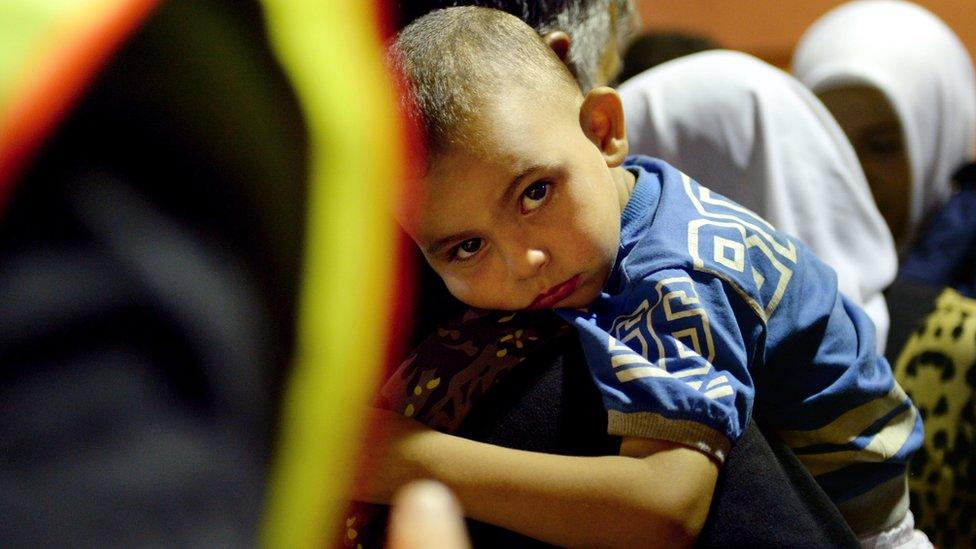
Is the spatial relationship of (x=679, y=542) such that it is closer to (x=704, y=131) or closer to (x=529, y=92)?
(x=529, y=92)

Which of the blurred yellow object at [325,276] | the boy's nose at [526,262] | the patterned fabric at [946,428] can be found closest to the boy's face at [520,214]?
the boy's nose at [526,262]

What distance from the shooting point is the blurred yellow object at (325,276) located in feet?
0.91

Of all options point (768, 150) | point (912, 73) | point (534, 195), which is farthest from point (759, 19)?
point (534, 195)

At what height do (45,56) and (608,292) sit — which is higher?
(45,56)

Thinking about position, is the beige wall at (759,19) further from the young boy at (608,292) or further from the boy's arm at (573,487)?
the boy's arm at (573,487)

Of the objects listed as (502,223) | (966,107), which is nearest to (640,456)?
(502,223)

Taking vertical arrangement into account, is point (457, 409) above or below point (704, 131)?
above

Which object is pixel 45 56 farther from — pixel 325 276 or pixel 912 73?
pixel 912 73

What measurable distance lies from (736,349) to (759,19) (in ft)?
7.96

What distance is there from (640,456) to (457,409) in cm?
15

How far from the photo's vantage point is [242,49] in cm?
28

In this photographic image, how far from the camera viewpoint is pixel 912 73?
2.10m

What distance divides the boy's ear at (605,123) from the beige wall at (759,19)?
2191 mm

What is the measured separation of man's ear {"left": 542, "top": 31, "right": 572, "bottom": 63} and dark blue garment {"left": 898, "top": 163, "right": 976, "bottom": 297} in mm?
1172
